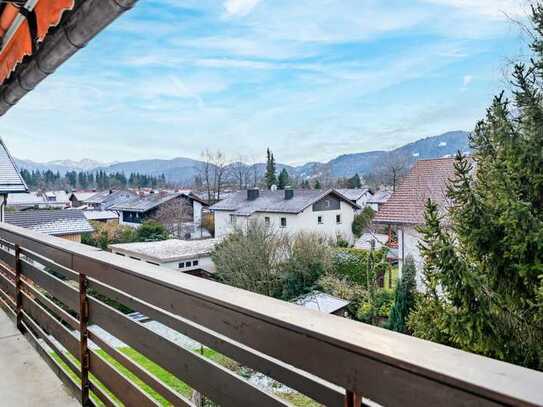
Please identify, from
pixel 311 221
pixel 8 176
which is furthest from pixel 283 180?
pixel 8 176

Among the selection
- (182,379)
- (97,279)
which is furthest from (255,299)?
(97,279)

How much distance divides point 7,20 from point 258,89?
15.7 m

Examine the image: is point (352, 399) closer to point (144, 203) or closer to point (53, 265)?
point (53, 265)

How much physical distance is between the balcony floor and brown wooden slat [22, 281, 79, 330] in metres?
0.32

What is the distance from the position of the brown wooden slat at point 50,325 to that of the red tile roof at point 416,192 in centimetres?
882

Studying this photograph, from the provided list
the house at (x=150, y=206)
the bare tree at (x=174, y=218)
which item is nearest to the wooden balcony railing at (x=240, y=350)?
the bare tree at (x=174, y=218)

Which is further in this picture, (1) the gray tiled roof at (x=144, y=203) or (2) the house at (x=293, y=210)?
(1) the gray tiled roof at (x=144, y=203)

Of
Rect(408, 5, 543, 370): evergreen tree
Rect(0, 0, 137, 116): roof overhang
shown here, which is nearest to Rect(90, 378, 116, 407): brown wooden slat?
Rect(0, 0, 137, 116): roof overhang

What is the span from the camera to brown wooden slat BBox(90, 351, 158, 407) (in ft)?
4.40

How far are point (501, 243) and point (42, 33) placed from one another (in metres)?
4.46

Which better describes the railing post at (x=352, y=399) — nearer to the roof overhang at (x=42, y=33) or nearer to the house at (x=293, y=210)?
the roof overhang at (x=42, y=33)

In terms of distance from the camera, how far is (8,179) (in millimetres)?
6828

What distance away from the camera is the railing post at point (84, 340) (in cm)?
167

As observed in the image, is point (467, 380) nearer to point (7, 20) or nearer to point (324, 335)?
point (324, 335)
